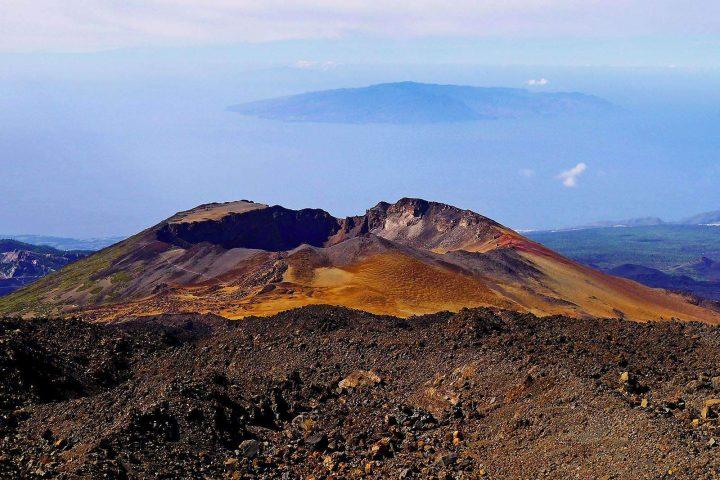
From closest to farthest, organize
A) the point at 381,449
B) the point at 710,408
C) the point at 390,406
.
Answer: the point at 710,408 → the point at 381,449 → the point at 390,406

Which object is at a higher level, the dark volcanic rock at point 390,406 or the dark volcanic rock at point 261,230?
the dark volcanic rock at point 261,230

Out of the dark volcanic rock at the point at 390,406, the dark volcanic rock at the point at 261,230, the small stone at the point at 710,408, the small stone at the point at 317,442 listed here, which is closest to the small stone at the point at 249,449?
the dark volcanic rock at the point at 390,406

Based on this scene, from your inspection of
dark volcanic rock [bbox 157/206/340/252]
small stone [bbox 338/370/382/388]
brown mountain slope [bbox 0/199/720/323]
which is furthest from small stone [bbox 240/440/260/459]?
dark volcanic rock [bbox 157/206/340/252]

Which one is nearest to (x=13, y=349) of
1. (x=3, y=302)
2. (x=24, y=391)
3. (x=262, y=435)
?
(x=24, y=391)

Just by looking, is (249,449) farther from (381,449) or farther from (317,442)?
(381,449)

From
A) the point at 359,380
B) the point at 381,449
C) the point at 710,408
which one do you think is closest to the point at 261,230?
the point at 359,380

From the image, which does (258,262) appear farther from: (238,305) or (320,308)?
(320,308)

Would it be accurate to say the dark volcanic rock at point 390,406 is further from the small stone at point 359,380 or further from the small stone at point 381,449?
the small stone at point 359,380

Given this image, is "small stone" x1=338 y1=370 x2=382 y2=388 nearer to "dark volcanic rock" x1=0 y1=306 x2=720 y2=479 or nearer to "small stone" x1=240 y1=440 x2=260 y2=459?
"dark volcanic rock" x1=0 y1=306 x2=720 y2=479

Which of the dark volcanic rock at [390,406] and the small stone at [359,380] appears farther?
the small stone at [359,380]
